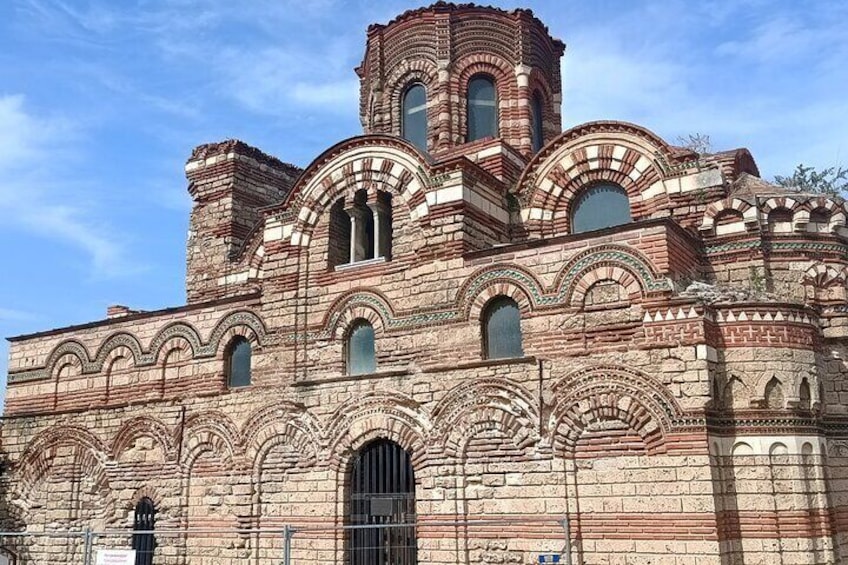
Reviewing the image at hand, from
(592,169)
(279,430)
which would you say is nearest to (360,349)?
(279,430)

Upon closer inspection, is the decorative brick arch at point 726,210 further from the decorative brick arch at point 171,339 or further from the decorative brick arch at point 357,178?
the decorative brick arch at point 171,339

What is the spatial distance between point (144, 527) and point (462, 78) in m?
10.6

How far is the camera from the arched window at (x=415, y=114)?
1738 centimetres

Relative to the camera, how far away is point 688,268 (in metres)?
12.0

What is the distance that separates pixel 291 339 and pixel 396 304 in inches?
83.4

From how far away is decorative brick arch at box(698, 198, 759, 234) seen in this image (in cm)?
1282

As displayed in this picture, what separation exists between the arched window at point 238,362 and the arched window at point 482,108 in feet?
20.0

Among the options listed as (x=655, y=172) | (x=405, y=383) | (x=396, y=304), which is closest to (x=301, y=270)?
(x=396, y=304)

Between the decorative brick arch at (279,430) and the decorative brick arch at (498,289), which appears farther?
the decorative brick arch at (279,430)

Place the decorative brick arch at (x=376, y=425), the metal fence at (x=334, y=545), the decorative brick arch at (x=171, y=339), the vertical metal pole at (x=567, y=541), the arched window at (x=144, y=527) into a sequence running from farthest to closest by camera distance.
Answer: the decorative brick arch at (x=171, y=339), the arched window at (x=144, y=527), the decorative brick arch at (x=376, y=425), the metal fence at (x=334, y=545), the vertical metal pole at (x=567, y=541)

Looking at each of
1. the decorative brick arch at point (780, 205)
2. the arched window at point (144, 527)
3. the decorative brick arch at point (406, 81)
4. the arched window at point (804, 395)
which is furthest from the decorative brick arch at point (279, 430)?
the decorative brick arch at point (780, 205)

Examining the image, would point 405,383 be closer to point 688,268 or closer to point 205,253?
point 688,268

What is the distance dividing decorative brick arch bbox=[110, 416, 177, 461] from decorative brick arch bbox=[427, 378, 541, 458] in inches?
221

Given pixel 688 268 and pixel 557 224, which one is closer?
pixel 688 268
